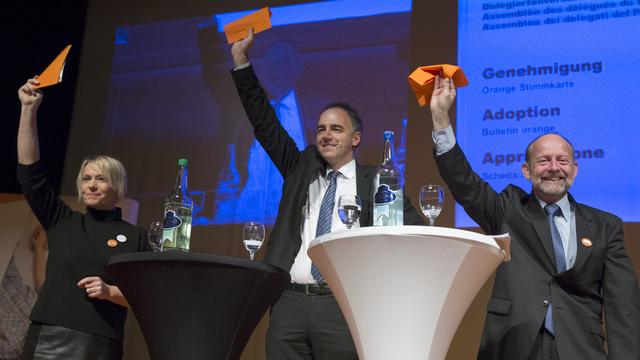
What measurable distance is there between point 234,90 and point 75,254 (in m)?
2.36

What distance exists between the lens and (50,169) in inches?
210

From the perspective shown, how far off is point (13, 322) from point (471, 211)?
315 centimetres

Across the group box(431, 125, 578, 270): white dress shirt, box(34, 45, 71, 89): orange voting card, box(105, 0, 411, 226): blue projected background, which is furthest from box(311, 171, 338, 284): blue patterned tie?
box(105, 0, 411, 226): blue projected background

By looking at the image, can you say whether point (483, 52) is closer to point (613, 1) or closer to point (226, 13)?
point (613, 1)

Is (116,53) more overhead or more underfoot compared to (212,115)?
more overhead

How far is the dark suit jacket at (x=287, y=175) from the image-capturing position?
9.07 ft

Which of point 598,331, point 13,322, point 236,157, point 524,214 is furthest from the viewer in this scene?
point 236,157

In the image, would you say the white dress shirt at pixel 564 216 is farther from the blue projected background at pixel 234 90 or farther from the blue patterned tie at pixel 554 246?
the blue projected background at pixel 234 90

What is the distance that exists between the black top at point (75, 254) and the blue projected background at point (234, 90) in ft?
5.43

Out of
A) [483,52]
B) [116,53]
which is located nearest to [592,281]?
[483,52]

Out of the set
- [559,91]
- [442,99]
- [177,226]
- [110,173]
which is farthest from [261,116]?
[559,91]

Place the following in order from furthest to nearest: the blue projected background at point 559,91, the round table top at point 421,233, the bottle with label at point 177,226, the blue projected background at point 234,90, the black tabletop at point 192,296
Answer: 1. the blue projected background at point 234,90
2. the blue projected background at point 559,91
3. the bottle with label at point 177,226
4. the black tabletop at point 192,296
5. the round table top at point 421,233

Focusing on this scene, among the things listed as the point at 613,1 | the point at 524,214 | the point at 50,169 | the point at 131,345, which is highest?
the point at 613,1

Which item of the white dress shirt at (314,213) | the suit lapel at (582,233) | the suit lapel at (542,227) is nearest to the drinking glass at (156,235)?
the white dress shirt at (314,213)
